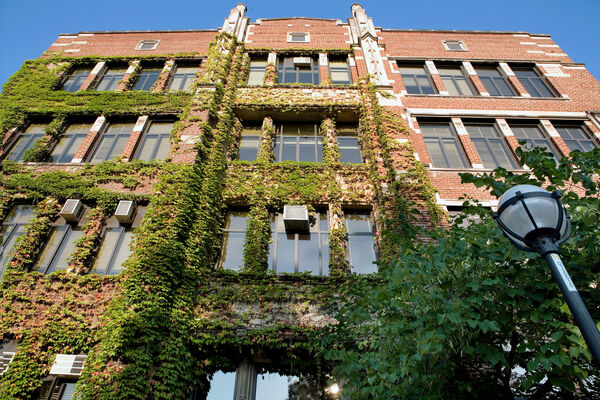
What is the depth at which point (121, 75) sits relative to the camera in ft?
58.0

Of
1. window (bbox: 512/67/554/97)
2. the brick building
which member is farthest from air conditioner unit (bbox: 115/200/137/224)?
window (bbox: 512/67/554/97)

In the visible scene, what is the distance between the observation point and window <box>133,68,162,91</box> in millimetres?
16938

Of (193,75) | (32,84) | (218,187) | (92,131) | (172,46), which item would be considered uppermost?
(172,46)

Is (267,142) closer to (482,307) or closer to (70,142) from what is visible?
(70,142)

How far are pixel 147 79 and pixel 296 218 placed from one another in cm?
1170

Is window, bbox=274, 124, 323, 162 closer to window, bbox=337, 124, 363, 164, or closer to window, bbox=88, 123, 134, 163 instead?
window, bbox=337, 124, 363, 164

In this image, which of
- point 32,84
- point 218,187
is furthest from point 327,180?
point 32,84

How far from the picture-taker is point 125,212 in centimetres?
1099

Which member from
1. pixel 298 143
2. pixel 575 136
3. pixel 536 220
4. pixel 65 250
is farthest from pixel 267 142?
pixel 575 136

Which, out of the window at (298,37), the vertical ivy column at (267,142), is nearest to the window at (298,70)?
the window at (298,37)

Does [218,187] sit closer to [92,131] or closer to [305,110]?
[305,110]

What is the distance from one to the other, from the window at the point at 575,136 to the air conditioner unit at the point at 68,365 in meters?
18.4

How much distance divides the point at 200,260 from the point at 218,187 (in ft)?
9.45

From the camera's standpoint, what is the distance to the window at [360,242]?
10758 mm
